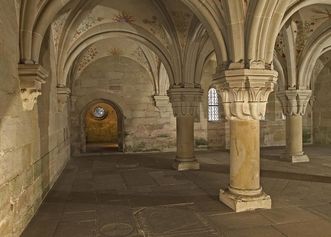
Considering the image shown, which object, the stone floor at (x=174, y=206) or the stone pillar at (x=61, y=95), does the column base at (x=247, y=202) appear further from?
the stone pillar at (x=61, y=95)

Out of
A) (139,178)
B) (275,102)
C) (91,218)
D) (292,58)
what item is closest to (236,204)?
(91,218)

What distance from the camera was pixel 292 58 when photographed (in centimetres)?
733

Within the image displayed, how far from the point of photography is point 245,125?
405 centimetres

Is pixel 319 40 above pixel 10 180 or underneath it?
above

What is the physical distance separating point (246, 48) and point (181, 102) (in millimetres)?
2888

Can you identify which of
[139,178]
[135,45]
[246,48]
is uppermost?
[135,45]

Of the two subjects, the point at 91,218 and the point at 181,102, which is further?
the point at 181,102

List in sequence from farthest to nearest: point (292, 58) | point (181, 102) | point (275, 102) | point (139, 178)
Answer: point (275, 102) → point (292, 58) → point (181, 102) → point (139, 178)

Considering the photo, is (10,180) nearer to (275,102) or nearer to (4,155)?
(4,155)

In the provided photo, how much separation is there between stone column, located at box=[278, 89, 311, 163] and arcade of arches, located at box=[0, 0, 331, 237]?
3 centimetres

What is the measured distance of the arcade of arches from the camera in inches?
A: 132

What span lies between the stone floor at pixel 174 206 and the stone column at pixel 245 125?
8.4 inches

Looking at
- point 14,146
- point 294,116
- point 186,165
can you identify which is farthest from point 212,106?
point 14,146

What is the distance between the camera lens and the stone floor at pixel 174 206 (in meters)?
3.27
